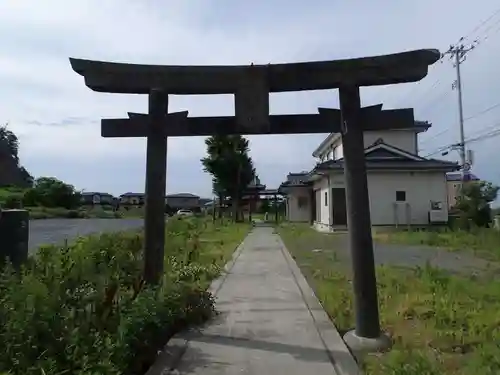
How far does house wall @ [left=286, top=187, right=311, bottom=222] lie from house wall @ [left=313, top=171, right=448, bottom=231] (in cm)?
1315

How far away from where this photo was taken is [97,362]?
398cm

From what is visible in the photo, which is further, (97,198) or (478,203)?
(97,198)

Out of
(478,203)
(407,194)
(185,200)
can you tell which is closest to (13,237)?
(478,203)

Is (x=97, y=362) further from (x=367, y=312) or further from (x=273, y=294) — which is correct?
(x=273, y=294)

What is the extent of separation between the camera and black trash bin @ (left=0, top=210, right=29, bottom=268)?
625cm

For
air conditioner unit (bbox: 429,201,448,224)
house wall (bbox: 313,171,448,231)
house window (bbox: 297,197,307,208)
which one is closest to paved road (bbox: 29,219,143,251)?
house wall (bbox: 313,171,448,231)

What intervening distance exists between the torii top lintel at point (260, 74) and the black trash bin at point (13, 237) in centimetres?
190

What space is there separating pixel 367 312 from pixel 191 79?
3.27 m

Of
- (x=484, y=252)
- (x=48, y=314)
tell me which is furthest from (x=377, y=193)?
(x=48, y=314)

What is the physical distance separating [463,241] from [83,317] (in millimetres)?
15468

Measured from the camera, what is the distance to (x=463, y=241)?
1750cm

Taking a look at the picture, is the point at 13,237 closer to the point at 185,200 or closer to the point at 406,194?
the point at 406,194

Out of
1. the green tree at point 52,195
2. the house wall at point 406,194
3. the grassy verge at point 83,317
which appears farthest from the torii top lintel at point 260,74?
the green tree at point 52,195

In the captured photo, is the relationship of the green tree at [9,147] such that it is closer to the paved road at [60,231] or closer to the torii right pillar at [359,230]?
the paved road at [60,231]
